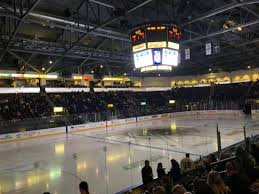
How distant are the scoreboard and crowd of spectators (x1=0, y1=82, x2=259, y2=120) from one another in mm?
13395

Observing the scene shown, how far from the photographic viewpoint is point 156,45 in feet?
49.9

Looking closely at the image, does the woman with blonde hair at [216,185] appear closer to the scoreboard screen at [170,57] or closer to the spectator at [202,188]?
the spectator at [202,188]

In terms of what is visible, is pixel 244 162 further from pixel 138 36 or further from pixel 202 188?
pixel 138 36

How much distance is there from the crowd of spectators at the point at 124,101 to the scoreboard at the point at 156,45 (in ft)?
43.9

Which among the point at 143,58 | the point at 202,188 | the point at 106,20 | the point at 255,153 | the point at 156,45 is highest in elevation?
the point at 106,20

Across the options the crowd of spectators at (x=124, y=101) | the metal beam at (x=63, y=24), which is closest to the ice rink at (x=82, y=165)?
the metal beam at (x=63, y=24)

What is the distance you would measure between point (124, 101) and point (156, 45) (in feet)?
73.3

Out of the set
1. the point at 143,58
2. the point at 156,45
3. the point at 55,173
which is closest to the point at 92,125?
the point at 143,58

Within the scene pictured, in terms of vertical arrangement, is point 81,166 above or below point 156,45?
below

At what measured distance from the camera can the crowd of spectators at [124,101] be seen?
25570 millimetres

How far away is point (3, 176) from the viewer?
10125mm

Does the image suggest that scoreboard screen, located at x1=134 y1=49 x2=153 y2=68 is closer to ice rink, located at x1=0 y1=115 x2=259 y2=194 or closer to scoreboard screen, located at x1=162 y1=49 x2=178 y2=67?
scoreboard screen, located at x1=162 y1=49 x2=178 y2=67

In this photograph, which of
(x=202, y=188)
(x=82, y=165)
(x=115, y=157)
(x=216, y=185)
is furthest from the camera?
(x=115, y=157)

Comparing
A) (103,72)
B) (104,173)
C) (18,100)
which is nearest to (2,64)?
(18,100)
